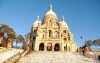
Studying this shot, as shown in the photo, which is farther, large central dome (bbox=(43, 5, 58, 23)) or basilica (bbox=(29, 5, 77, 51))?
large central dome (bbox=(43, 5, 58, 23))

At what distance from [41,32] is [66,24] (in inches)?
530

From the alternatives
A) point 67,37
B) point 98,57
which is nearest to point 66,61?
point 98,57

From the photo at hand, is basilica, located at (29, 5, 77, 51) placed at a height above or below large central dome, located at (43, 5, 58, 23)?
below

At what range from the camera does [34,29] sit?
67438 millimetres

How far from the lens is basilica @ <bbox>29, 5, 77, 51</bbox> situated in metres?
56.3

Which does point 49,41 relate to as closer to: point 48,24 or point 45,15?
point 48,24

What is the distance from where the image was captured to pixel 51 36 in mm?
60719

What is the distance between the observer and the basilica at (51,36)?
5634 centimetres

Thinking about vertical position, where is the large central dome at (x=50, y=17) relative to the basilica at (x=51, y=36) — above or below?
above

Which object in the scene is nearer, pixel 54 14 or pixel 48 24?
pixel 48 24

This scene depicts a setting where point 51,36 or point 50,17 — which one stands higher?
point 50,17

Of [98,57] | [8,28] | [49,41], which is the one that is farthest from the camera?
[49,41]

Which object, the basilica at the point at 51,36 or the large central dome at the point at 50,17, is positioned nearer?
the basilica at the point at 51,36

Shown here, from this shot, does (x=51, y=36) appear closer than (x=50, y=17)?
Yes
